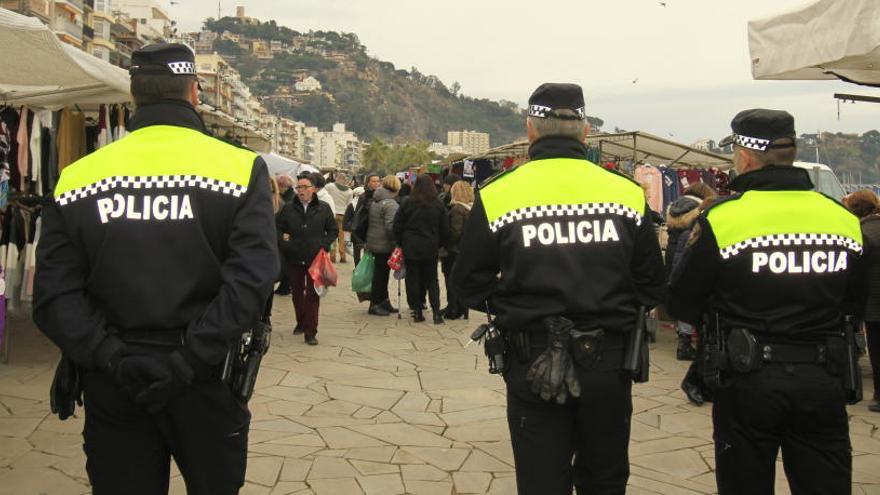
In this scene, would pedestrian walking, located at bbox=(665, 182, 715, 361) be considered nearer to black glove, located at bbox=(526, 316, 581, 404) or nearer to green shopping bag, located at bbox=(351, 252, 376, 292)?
green shopping bag, located at bbox=(351, 252, 376, 292)

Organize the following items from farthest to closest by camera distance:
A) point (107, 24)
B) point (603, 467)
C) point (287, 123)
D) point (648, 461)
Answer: point (287, 123) → point (107, 24) → point (648, 461) → point (603, 467)

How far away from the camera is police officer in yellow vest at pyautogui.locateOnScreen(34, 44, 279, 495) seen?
268 centimetres

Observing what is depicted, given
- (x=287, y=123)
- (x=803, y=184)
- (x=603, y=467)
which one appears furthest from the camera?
(x=287, y=123)

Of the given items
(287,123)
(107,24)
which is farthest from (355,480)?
(287,123)

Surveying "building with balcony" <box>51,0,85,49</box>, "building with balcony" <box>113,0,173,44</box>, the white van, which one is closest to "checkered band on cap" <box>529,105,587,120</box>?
the white van

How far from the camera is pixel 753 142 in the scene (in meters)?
3.48

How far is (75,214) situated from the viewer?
2.75 meters

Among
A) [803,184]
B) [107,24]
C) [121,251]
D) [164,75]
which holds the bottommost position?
[121,251]

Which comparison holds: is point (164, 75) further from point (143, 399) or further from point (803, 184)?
point (803, 184)

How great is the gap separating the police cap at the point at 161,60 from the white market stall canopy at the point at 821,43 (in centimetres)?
335

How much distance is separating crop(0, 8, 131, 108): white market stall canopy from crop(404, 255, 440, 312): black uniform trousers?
409cm

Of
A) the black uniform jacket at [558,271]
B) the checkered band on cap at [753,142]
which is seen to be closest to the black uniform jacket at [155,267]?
the black uniform jacket at [558,271]

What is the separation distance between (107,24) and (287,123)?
90.3 m

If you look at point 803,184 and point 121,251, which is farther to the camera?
point 803,184
